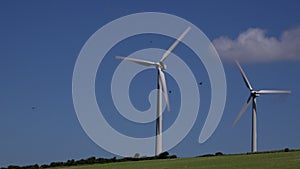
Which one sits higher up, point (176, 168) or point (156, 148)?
point (156, 148)

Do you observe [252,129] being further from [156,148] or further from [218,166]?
[218,166]

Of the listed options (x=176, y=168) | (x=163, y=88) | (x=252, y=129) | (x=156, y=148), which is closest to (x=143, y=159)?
(x=156, y=148)

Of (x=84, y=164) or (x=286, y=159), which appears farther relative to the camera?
(x=84, y=164)

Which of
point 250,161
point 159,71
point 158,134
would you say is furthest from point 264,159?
point 159,71

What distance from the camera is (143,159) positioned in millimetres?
105812

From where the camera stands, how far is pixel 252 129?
4528 inches

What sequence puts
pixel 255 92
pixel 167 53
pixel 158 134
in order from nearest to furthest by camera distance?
pixel 158 134 → pixel 167 53 → pixel 255 92

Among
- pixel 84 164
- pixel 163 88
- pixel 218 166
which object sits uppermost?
pixel 163 88

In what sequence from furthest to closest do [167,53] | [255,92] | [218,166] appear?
[255,92]
[167,53]
[218,166]

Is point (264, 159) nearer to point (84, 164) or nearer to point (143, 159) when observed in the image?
point (143, 159)

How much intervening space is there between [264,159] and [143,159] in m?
28.3

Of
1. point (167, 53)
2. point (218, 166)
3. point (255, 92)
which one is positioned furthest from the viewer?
point (255, 92)

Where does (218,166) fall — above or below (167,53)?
below

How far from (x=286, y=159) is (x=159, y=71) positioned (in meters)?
36.2
